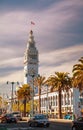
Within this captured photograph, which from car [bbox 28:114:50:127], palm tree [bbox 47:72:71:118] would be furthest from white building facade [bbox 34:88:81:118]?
car [bbox 28:114:50:127]

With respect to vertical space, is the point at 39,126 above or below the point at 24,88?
below

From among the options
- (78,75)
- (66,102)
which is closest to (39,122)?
(78,75)

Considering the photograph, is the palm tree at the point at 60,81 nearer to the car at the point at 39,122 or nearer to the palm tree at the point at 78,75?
the palm tree at the point at 78,75

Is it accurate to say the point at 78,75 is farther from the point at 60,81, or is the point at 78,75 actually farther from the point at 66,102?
the point at 66,102

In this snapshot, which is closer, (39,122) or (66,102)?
(39,122)

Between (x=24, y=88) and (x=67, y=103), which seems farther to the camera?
(x=67, y=103)

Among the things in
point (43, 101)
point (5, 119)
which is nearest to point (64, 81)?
point (5, 119)

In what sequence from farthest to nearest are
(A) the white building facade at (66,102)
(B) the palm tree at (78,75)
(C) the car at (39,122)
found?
1. (A) the white building facade at (66,102)
2. (B) the palm tree at (78,75)
3. (C) the car at (39,122)

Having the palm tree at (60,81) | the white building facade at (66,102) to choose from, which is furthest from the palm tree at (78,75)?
the white building facade at (66,102)

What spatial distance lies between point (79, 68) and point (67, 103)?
89.5 m

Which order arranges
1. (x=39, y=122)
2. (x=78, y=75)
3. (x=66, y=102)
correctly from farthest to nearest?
(x=66, y=102), (x=78, y=75), (x=39, y=122)

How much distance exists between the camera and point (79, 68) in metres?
73.6

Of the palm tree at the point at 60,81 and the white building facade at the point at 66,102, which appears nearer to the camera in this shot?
the palm tree at the point at 60,81

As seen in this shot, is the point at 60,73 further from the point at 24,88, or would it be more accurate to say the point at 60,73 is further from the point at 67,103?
the point at 67,103
